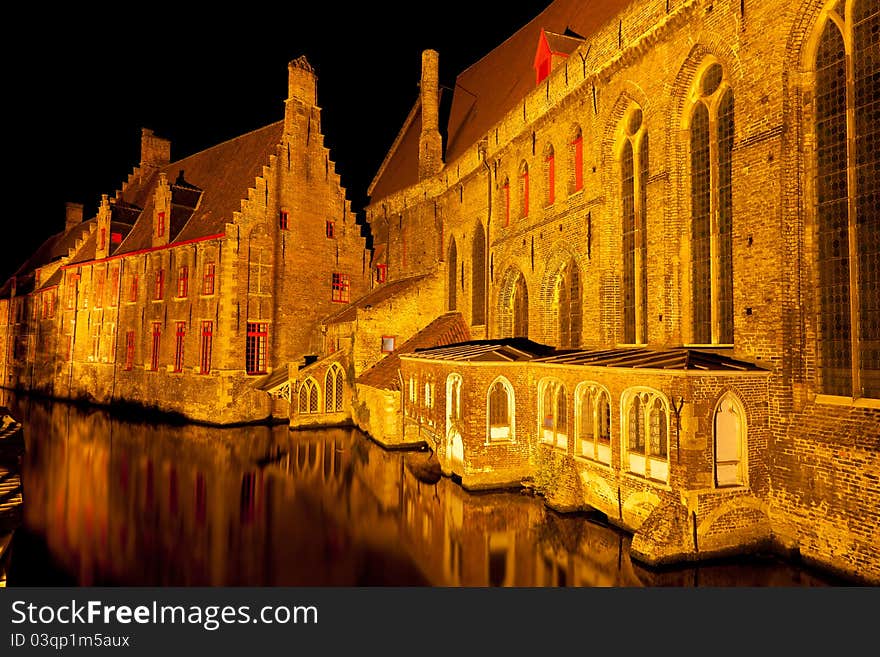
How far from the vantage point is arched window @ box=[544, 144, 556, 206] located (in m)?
16.1

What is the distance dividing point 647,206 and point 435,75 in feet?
57.9

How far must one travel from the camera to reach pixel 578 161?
49.1ft

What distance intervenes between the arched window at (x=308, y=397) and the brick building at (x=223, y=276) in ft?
6.53

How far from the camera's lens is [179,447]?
1875 centimetres

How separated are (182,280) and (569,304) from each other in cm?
1872

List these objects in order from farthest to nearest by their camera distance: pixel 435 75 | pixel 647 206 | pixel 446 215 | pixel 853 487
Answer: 1. pixel 435 75
2. pixel 446 215
3. pixel 647 206
4. pixel 853 487

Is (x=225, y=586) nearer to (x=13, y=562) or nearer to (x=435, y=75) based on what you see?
(x=13, y=562)

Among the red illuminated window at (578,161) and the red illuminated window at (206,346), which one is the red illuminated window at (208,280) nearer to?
the red illuminated window at (206,346)

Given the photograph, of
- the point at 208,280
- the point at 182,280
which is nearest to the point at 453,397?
the point at 208,280

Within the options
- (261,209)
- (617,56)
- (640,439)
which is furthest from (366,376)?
(617,56)

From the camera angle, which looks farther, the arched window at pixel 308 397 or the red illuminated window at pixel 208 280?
the red illuminated window at pixel 208 280

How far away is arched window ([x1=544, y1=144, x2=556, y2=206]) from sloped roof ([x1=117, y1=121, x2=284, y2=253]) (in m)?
14.8

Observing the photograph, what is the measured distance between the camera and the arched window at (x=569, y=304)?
1491 centimetres

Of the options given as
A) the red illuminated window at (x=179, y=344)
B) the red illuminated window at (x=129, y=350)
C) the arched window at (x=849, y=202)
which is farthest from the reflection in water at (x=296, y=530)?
the red illuminated window at (x=129, y=350)
